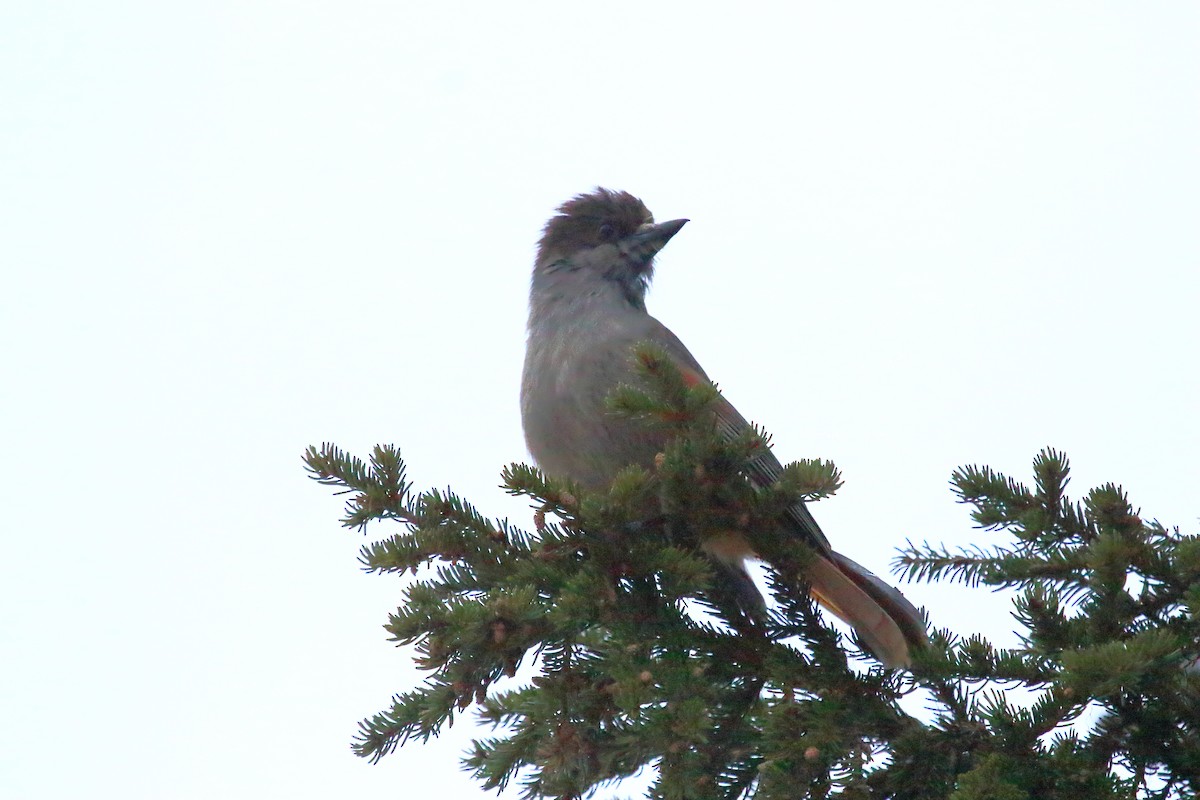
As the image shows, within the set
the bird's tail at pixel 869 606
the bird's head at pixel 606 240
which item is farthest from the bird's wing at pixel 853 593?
the bird's head at pixel 606 240

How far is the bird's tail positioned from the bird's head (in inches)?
71.7

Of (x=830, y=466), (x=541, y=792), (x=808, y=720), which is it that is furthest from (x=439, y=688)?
(x=830, y=466)

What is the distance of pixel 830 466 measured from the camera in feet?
8.36

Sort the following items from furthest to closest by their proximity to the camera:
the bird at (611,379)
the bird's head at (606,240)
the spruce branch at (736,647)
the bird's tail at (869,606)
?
1. the bird's head at (606,240)
2. the bird at (611,379)
3. the bird's tail at (869,606)
4. the spruce branch at (736,647)

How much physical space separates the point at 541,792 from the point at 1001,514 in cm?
122

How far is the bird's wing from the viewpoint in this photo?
3082 millimetres

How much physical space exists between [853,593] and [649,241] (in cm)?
216

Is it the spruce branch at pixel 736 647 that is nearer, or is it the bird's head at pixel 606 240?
the spruce branch at pixel 736 647

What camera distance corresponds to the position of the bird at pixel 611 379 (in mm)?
3244


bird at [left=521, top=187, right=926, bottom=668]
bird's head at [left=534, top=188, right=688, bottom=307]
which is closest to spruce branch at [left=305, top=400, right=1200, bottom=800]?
bird at [left=521, top=187, right=926, bottom=668]

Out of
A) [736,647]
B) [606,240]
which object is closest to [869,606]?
[736,647]

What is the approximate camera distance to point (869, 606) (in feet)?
11.0

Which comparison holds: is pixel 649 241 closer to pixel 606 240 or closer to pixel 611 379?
pixel 606 240

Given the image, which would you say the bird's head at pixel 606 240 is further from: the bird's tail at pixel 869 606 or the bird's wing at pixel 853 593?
the bird's tail at pixel 869 606
